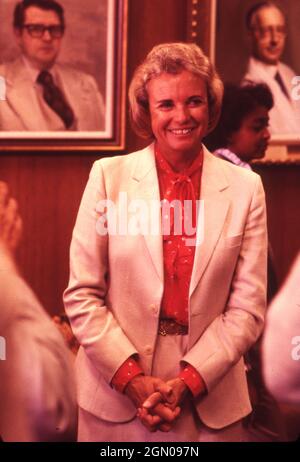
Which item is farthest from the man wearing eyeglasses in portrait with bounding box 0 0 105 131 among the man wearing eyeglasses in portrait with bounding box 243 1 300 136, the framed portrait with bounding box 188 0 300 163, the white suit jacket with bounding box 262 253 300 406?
the white suit jacket with bounding box 262 253 300 406

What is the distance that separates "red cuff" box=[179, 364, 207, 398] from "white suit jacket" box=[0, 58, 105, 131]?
2.43 ft

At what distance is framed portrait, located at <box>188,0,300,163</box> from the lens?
1.94 metres

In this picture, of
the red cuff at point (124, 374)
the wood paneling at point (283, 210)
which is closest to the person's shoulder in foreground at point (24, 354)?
the red cuff at point (124, 374)

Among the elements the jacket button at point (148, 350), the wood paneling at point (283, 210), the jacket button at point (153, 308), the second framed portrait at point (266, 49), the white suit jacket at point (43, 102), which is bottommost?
the jacket button at point (148, 350)

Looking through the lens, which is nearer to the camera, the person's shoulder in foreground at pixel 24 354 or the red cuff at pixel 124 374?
the red cuff at pixel 124 374

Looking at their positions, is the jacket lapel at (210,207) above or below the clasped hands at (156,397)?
above

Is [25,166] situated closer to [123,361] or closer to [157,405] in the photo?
[123,361]

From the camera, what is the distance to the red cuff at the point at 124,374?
167 centimetres

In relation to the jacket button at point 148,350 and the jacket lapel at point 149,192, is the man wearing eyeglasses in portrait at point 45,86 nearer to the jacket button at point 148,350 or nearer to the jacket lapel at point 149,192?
the jacket lapel at point 149,192

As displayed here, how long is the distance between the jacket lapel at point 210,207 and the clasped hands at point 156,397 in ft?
0.95

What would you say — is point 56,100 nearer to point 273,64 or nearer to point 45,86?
point 45,86

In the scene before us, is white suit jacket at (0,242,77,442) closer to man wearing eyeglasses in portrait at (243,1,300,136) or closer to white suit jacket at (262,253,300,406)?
white suit jacket at (262,253,300,406)

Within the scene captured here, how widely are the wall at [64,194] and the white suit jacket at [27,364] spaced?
50mm

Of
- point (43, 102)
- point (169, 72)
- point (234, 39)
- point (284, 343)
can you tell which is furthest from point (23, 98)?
point (284, 343)
